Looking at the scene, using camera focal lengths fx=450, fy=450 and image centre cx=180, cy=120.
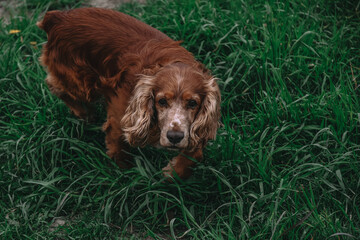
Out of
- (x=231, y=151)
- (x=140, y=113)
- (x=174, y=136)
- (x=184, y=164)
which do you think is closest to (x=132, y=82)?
(x=140, y=113)

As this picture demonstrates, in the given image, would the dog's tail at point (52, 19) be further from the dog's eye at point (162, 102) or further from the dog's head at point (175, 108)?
the dog's eye at point (162, 102)

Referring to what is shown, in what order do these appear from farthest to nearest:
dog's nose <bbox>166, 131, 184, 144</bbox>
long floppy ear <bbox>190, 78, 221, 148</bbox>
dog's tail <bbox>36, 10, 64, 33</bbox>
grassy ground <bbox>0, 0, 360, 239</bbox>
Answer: dog's tail <bbox>36, 10, 64, 33</bbox>, grassy ground <bbox>0, 0, 360, 239</bbox>, long floppy ear <bbox>190, 78, 221, 148</bbox>, dog's nose <bbox>166, 131, 184, 144</bbox>

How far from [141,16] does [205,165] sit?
1.78 m

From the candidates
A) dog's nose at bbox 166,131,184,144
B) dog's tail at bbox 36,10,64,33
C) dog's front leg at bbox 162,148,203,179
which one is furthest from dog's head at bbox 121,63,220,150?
dog's tail at bbox 36,10,64,33

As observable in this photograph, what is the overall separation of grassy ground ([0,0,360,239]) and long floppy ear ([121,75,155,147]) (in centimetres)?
33

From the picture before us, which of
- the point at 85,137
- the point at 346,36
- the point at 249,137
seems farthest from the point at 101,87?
the point at 346,36

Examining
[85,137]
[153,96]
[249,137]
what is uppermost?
[153,96]

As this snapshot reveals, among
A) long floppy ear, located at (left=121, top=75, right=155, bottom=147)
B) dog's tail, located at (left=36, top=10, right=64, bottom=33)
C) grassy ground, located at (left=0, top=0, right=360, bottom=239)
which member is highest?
dog's tail, located at (left=36, top=10, right=64, bottom=33)

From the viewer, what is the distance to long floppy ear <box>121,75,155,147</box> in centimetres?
263

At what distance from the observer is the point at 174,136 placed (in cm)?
249

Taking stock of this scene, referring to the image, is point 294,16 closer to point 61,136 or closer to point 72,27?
point 72,27

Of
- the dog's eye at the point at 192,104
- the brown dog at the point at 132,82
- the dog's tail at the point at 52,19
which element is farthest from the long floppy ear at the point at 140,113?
the dog's tail at the point at 52,19

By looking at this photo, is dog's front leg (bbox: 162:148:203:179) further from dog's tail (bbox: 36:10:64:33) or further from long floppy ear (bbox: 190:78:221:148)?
dog's tail (bbox: 36:10:64:33)

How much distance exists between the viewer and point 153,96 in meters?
2.65
